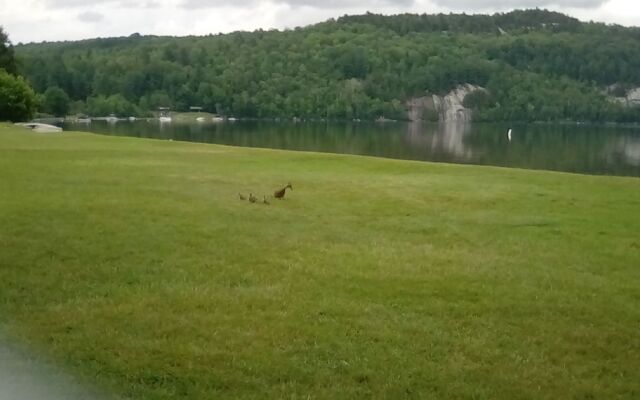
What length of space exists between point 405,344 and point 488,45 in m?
167

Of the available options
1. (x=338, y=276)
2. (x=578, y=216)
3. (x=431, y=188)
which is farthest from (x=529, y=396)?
(x=431, y=188)

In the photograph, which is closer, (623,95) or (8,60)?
(8,60)

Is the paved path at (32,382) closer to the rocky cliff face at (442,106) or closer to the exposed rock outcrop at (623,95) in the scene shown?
the exposed rock outcrop at (623,95)

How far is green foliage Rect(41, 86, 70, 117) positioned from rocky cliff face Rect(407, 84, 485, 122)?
71.1 metres

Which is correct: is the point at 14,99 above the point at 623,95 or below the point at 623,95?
below

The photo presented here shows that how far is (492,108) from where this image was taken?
150000mm

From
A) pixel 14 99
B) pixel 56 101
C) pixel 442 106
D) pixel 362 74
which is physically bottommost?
pixel 442 106

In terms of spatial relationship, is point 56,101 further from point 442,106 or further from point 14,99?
point 442,106

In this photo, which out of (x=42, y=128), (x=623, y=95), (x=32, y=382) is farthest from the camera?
(x=623, y=95)

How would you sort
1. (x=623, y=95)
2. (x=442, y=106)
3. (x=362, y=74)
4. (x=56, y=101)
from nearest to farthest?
(x=56, y=101) → (x=623, y=95) → (x=442, y=106) → (x=362, y=74)

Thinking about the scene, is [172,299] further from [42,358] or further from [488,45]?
[488,45]

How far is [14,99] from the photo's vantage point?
186ft

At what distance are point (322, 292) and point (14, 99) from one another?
53442 millimetres

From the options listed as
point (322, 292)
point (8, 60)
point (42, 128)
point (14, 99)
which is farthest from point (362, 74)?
point (322, 292)
